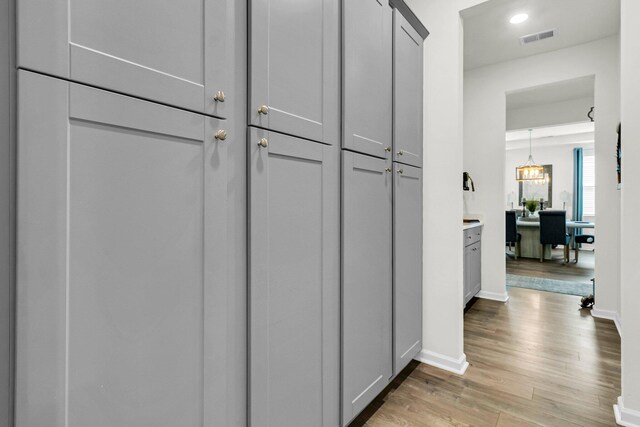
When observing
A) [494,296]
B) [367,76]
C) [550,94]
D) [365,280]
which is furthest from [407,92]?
[550,94]

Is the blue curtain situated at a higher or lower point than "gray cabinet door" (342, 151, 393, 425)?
higher

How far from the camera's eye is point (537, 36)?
3.39 meters

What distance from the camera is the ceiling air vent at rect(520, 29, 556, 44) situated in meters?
3.32

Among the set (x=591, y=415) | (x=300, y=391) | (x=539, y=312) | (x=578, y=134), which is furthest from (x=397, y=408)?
(x=578, y=134)

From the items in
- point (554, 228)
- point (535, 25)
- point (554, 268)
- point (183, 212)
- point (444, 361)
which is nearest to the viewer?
point (183, 212)

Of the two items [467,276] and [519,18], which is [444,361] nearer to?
[467,276]

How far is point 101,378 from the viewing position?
2.48 feet

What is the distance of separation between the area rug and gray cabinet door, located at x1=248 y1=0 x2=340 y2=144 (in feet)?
14.6

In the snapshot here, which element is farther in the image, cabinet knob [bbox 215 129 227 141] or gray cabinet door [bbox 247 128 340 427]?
gray cabinet door [bbox 247 128 340 427]

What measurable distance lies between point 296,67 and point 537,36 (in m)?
3.45

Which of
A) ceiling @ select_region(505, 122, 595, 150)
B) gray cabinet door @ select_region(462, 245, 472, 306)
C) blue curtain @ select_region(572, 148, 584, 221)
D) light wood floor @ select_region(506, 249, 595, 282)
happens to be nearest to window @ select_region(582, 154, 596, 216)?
blue curtain @ select_region(572, 148, 584, 221)

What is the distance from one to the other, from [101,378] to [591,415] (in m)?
2.40

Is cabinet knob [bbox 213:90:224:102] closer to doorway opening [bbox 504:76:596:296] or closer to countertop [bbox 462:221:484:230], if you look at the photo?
countertop [bbox 462:221:484:230]

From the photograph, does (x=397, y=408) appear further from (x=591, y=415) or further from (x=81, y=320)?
(x=81, y=320)
